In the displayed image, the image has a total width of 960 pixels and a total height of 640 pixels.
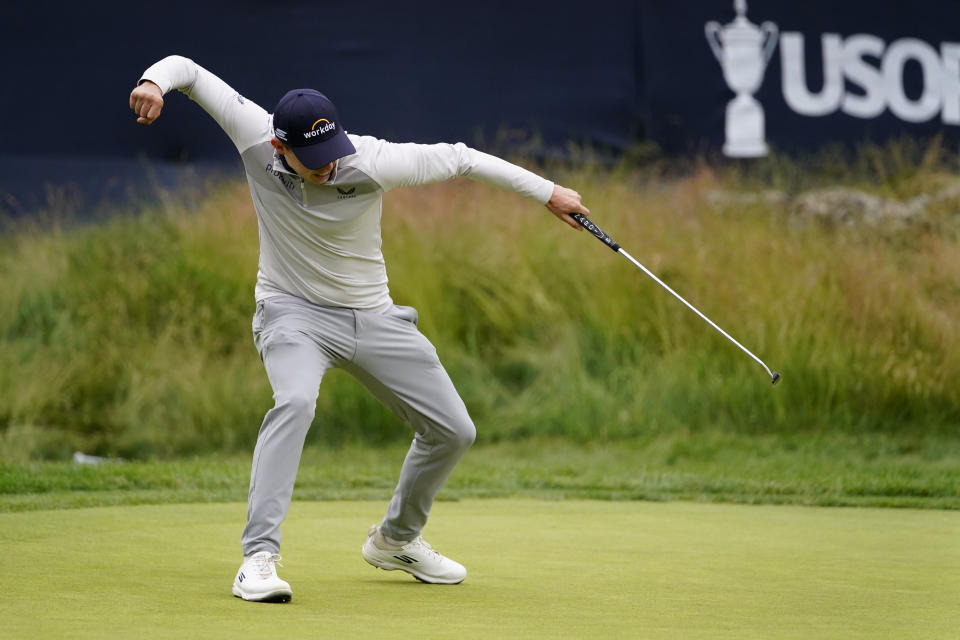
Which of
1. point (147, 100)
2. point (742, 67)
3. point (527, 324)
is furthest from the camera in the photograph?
point (742, 67)

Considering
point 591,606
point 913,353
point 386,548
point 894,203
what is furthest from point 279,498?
point 894,203

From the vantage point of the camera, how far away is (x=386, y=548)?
5234mm

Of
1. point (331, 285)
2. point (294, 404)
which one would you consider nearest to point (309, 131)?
point (331, 285)

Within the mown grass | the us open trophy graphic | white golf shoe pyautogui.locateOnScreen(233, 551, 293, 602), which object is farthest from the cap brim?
the us open trophy graphic

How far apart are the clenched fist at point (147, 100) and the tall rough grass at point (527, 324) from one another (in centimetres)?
552

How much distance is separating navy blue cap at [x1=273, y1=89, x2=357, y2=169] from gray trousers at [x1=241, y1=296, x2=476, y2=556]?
1.98 feet

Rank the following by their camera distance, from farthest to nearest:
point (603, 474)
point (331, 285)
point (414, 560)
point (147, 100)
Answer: point (603, 474) → point (414, 560) → point (331, 285) → point (147, 100)

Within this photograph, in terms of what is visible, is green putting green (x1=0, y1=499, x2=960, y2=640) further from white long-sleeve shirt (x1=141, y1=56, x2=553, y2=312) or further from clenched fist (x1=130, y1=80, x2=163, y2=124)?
clenched fist (x1=130, y1=80, x2=163, y2=124)

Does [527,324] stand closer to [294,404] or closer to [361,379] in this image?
[361,379]

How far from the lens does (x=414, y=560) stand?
517cm

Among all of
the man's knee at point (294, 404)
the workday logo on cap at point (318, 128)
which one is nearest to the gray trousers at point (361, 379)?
the man's knee at point (294, 404)

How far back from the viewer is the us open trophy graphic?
13430 mm

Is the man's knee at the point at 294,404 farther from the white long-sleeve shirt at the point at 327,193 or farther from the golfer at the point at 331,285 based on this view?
the white long-sleeve shirt at the point at 327,193

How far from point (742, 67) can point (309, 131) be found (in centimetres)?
951
